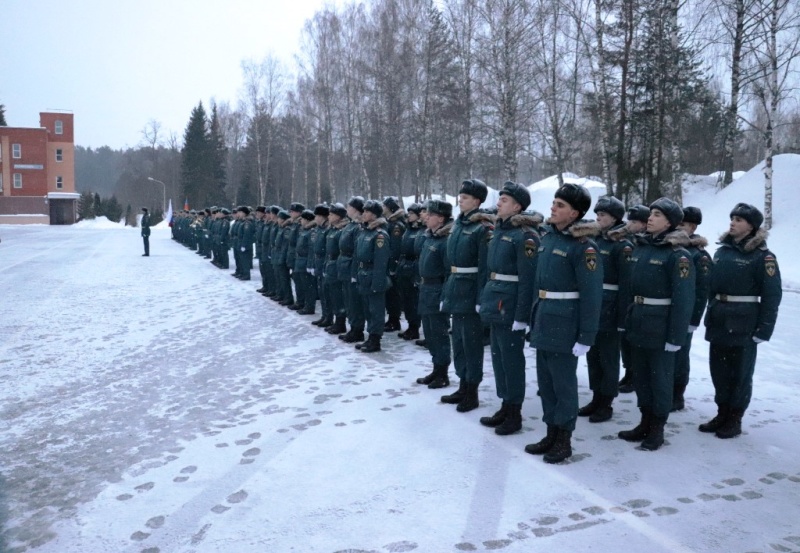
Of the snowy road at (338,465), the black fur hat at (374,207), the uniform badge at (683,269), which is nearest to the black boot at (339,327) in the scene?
the snowy road at (338,465)

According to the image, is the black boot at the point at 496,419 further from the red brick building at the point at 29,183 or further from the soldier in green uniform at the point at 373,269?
the red brick building at the point at 29,183

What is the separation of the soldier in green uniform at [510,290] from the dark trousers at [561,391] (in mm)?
423

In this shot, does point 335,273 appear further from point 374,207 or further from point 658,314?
point 658,314

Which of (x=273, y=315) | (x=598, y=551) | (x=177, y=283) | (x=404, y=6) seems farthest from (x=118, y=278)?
(x=404, y=6)

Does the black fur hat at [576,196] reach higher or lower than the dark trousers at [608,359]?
higher

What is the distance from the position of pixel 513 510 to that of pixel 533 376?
3.45m

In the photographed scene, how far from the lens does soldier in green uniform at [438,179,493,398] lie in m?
5.73

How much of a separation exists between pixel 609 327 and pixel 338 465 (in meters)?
2.75

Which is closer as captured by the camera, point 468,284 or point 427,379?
point 468,284

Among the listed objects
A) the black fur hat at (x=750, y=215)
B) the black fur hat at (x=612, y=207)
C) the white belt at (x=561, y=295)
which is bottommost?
the white belt at (x=561, y=295)

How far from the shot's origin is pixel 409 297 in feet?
31.9

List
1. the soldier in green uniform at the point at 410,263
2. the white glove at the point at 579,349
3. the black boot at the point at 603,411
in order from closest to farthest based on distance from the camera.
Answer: the white glove at the point at 579,349, the black boot at the point at 603,411, the soldier in green uniform at the point at 410,263

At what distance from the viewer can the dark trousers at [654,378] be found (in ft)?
15.8

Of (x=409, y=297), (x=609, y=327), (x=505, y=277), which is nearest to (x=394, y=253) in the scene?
(x=409, y=297)
